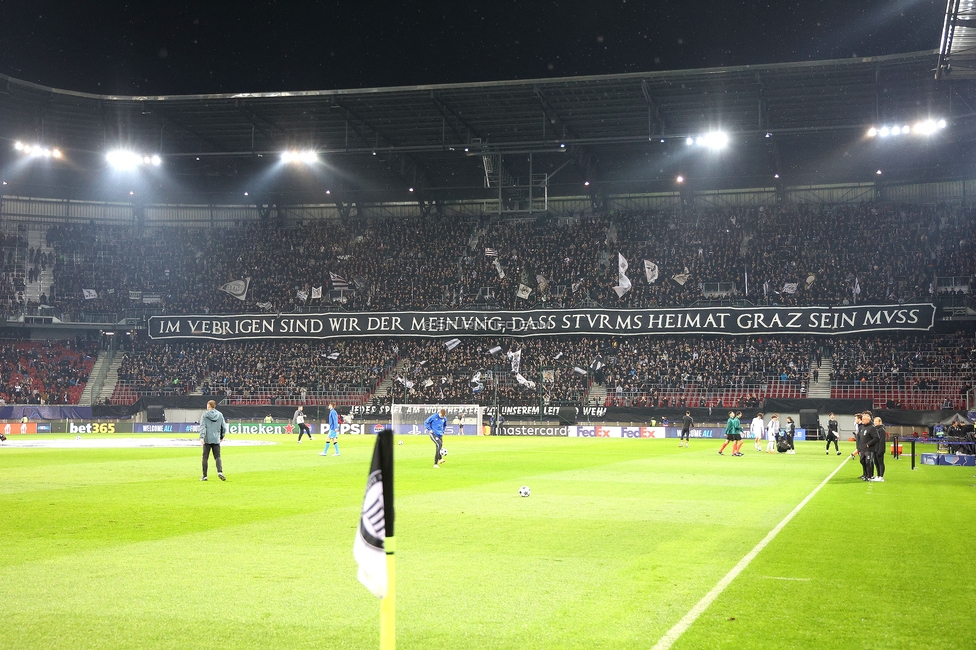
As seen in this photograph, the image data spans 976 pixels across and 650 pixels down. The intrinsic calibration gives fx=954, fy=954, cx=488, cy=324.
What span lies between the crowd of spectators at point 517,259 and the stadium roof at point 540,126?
3.42 meters

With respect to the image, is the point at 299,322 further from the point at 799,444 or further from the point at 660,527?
the point at 660,527

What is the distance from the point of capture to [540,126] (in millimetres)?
61094

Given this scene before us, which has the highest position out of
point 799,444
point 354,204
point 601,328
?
point 354,204

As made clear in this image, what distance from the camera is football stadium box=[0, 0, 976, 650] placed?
24344 mm

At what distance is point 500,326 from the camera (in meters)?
66.2

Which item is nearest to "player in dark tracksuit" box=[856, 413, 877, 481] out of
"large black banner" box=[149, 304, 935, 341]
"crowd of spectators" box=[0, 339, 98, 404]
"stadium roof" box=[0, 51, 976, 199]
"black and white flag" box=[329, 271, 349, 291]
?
"stadium roof" box=[0, 51, 976, 199]

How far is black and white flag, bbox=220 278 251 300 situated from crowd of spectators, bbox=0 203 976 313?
1.34ft

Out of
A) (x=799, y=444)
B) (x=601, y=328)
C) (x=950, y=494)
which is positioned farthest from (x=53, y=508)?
(x=601, y=328)

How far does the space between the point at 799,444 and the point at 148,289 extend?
49.9 metres

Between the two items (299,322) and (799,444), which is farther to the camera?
(299,322)

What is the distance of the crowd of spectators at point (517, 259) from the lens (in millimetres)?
62625

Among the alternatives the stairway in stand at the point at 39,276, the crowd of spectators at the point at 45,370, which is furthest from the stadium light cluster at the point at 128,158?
the crowd of spectators at the point at 45,370

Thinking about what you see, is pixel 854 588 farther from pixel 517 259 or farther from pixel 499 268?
pixel 517 259

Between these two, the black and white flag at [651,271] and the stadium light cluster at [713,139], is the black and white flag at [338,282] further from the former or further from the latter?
the stadium light cluster at [713,139]
